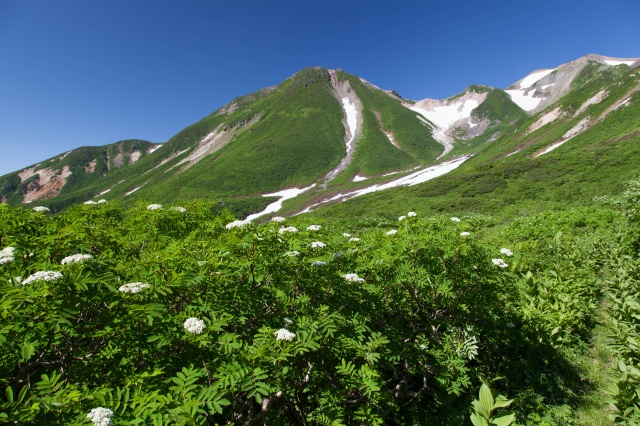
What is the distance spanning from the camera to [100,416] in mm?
2160

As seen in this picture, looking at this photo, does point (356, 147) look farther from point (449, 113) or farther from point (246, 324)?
point (246, 324)

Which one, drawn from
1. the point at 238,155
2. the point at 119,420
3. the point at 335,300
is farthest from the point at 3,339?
the point at 238,155

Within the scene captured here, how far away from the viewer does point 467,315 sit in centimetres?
628

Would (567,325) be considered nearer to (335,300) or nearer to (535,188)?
(335,300)

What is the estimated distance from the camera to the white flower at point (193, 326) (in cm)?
304

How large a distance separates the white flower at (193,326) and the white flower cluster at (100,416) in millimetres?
918

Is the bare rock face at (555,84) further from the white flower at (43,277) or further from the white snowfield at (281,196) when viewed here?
the white flower at (43,277)

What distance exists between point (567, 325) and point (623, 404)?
15.5 feet

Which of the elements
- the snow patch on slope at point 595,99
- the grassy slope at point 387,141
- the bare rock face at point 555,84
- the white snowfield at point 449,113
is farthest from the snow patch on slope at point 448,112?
the snow patch on slope at point 595,99

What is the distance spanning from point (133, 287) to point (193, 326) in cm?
75

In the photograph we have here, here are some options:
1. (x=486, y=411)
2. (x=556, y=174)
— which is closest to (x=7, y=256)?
(x=486, y=411)

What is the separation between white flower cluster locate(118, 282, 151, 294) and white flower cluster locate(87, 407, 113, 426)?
1092mm

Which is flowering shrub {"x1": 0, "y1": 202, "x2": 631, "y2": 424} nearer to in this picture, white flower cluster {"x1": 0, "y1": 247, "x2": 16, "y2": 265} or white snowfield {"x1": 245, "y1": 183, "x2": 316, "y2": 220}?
white flower cluster {"x1": 0, "y1": 247, "x2": 16, "y2": 265}

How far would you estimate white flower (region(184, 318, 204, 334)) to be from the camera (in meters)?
3.04
